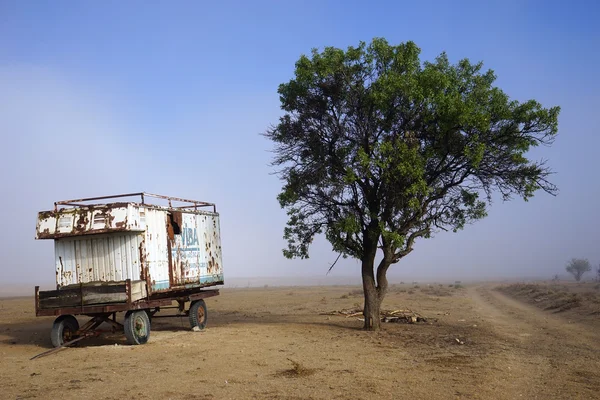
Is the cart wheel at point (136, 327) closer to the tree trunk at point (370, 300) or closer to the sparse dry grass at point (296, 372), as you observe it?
the sparse dry grass at point (296, 372)

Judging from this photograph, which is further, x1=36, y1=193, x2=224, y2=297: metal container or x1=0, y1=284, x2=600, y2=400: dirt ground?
x1=36, y1=193, x2=224, y2=297: metal container

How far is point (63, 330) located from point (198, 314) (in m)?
4.87

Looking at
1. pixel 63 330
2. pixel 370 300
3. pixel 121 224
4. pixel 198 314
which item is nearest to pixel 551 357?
pixel 370 300

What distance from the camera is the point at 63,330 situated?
15.4 metres

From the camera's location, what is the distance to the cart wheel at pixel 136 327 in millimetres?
14938

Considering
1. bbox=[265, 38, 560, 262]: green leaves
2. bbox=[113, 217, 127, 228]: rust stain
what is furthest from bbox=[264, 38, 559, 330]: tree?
bbox=[113, 217, 127, 228]: rust stain

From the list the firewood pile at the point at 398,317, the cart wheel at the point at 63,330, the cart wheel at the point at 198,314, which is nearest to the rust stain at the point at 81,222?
the cart wheel at the point at 63,330

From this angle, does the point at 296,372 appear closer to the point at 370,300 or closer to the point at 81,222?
the point at 81,222

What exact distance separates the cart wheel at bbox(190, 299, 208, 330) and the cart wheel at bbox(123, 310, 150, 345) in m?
3.10

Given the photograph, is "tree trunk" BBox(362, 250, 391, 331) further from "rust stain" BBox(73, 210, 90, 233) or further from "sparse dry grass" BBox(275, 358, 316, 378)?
"rust stain" BBox(73, 210, 90, 233)

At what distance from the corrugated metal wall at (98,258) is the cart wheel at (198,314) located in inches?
154

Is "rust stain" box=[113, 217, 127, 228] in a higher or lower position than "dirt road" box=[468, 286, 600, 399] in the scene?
higher

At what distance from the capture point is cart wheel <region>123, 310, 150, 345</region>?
49.0 ft

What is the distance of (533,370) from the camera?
11.4 metres
